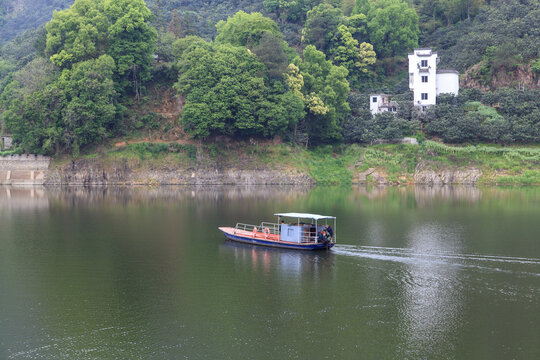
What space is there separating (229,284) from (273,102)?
6377 cm

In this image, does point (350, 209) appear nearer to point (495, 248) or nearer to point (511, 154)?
point (495, 248)

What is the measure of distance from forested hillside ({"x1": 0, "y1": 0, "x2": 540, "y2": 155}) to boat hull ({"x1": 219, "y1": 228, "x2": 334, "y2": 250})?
45.6m

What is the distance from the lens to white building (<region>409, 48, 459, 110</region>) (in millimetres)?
101500

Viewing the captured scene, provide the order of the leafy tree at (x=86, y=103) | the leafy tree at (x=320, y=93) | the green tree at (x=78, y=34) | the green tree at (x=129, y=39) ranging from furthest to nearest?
the leafy tree at (x=320, y=93), the green tree at (x=129, y=39), the green tree at (x=78, y=34), the leafy tree at (x=86, y=103)

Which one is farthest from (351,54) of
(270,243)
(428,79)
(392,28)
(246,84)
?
(270,243)

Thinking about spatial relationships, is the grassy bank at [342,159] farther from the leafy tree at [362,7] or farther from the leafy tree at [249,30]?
the leafy tree at [362,7]

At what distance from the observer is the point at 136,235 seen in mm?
45438

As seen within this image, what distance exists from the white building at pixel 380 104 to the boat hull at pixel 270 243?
6337cm

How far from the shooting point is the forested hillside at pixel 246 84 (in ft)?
296

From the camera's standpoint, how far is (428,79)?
102m

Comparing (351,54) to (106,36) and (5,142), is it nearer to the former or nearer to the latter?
(106,36)

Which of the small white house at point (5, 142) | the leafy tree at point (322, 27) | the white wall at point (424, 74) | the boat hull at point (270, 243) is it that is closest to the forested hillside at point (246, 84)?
the leafy tree at point (322, 27)

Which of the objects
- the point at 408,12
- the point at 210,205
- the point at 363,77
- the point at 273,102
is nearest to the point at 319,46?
the point at 363,77

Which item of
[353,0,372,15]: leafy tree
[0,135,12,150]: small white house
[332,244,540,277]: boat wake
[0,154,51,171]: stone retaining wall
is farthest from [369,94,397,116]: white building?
[332,244,540,277]: boat wake
